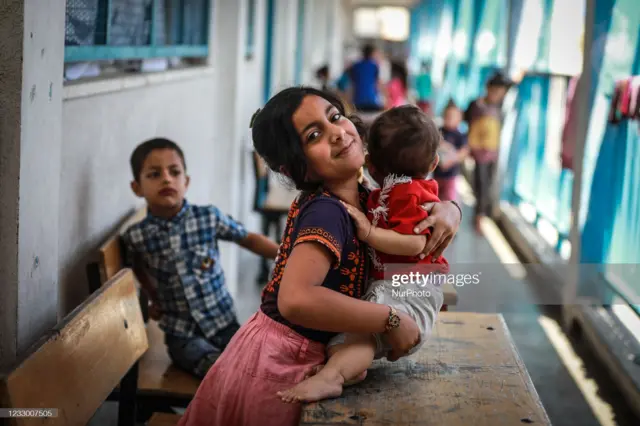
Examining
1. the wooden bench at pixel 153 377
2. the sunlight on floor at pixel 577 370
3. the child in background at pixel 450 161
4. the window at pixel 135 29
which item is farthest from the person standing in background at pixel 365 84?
the wooden bench at pixel 153 377

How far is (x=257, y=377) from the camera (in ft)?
5.61

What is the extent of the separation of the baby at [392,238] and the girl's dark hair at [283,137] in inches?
5.3

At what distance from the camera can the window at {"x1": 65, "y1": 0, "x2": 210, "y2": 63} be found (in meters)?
2.49

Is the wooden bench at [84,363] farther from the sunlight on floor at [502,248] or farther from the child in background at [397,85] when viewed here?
the child in background at [397,85]

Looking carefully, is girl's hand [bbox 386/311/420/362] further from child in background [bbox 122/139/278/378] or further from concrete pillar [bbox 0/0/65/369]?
child in background [bbox 122/139/278/378]

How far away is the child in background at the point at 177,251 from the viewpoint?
275cm

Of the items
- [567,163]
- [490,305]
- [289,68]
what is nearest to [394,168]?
[490,305]

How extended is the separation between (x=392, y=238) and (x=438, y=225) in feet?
0.44

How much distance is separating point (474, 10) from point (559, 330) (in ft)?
24.0

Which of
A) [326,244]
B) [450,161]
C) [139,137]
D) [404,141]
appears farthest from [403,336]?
[450,161]

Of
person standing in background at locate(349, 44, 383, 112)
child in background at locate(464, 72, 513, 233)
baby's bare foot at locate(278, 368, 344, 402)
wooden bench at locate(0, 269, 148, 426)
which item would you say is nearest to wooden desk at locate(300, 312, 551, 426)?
baby's bare foot at locate(278, 368, 344, 402)

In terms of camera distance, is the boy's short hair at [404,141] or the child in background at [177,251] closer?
the boy's short hair at [404,141]

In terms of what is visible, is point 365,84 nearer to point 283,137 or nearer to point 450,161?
point 450,161
